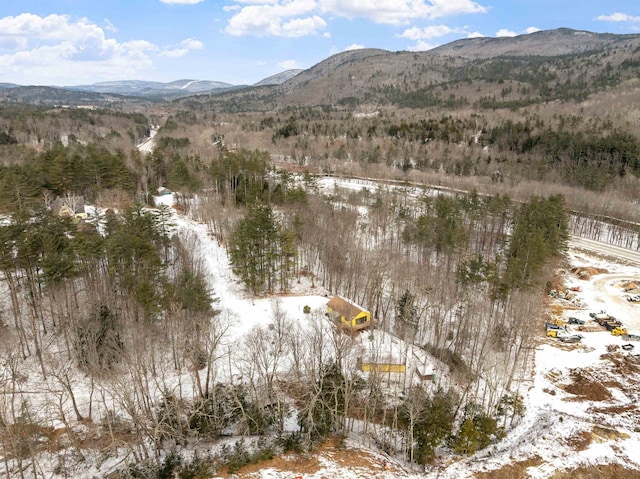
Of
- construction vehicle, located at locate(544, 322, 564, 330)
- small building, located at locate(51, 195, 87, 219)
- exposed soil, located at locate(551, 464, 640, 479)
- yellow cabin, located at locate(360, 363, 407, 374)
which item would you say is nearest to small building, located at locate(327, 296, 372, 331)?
yellow cabin, located at locate(360, 363, 407, 374)

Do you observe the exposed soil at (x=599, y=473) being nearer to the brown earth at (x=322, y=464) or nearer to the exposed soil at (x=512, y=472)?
the exposed soil at (x=512, y=472)

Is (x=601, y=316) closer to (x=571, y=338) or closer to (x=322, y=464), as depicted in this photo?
(x=571, y=338)

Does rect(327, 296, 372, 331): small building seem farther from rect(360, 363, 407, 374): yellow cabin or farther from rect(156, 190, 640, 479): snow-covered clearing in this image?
rect(360, 363, 407, 374): yellow cabin

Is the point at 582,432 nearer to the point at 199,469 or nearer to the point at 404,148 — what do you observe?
the point at 199,469

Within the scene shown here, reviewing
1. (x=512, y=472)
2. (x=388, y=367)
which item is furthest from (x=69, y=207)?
(x=512, y=472)

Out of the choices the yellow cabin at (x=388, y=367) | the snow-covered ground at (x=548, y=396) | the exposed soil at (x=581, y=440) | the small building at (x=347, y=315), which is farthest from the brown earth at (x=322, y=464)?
the small building at (x=347, y=315)

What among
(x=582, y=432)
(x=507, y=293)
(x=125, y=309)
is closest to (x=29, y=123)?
(x=125, y=309)
